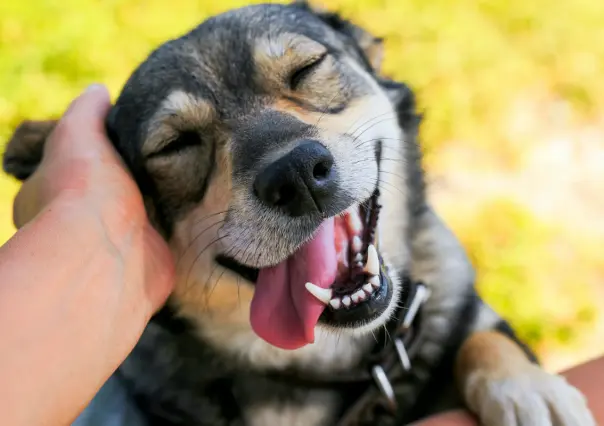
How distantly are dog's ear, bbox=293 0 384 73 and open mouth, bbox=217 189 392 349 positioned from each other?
63 cm

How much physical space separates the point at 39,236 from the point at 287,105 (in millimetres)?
733

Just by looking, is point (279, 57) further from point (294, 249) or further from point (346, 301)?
point (346, 301)

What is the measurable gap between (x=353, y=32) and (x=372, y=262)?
93 centimetres

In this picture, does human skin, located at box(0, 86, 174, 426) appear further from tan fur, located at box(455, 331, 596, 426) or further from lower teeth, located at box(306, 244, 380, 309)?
tan fur, located at box(455, 331, 596, 426)

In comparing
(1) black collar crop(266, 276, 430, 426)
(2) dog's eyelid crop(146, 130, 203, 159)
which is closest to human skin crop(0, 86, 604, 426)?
(2) dog's eyelid crop(146, 130, 203, 159)

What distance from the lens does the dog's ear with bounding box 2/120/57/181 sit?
79.8 inches

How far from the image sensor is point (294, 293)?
1732 mm

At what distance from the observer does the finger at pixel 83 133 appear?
175 cm

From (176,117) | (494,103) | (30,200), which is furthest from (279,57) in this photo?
(494,103)

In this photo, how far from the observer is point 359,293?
5.41 feet

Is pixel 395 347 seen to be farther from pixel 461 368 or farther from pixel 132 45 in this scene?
pixel 132 45

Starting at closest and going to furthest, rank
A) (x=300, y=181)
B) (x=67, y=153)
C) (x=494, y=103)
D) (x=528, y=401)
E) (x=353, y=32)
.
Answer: (x=300, y=181)
(x=528, y=401)
(x=67, y=153)
(x=353, y=32)
(x=494, y=103)

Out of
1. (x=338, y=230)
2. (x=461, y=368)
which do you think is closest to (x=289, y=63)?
(x=338, y=230)

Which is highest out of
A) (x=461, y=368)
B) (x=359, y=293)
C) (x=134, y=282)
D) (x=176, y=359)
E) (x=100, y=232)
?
(x=100, y=232)
